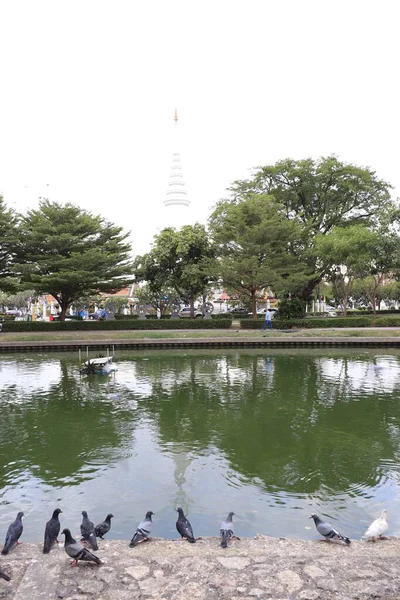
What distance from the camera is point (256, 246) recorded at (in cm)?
3528

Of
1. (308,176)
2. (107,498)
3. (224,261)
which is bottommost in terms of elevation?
(107,498)

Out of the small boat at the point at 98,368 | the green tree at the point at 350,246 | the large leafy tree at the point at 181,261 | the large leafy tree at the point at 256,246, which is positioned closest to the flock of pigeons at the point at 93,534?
the small boat at the point at 98,368

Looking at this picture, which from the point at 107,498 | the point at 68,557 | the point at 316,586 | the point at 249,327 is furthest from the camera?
the point at 249,327

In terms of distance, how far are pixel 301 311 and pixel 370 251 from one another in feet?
24.4

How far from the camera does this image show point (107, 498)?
8.01 meters

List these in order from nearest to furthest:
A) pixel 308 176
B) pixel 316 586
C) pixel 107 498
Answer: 1. pixel 316 586
2. pixel 107 498
3. pixel 308 176

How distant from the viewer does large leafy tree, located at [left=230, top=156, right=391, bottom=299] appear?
1513 inches

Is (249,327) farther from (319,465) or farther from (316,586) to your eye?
(316,586)

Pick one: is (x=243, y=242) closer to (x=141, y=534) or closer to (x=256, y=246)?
(x=256, y=246)

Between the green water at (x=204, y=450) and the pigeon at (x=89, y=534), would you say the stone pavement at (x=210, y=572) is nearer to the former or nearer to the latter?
the pigeon at (x=89, y=534)

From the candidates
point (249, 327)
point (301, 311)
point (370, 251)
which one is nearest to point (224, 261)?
point (249, 327)

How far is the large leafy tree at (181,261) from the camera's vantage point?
38.9 meters

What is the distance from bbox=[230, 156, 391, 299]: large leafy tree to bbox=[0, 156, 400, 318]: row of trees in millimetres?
84

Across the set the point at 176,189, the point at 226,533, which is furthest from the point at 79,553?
the point at 176,189
